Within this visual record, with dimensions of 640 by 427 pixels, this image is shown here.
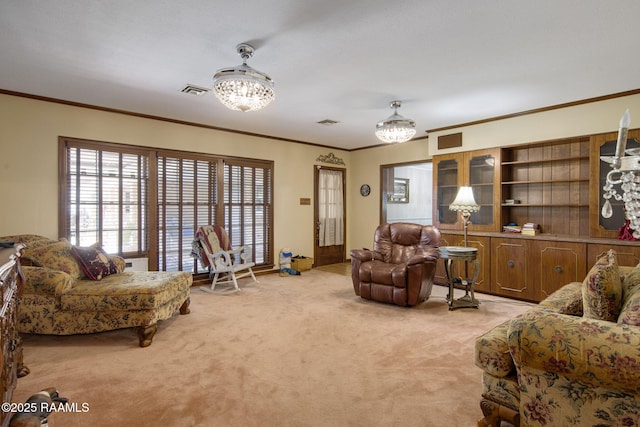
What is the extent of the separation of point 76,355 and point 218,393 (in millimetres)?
1427

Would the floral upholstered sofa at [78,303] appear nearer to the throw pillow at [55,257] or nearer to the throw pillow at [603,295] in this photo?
the throw pillow at [55,257]

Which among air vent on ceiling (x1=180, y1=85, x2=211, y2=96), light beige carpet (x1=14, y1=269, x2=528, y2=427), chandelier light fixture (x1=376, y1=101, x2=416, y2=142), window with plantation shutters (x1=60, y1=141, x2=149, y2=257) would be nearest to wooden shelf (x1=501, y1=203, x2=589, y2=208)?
light beige carpet (x1=14, y1=269, x2=528, y2=427)

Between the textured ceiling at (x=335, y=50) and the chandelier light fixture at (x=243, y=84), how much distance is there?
19 cm

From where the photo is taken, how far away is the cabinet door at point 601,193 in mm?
3963

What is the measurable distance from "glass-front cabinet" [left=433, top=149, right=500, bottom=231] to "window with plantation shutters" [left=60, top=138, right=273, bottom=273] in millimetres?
2909

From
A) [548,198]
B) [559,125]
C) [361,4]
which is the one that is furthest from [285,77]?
[548,198]

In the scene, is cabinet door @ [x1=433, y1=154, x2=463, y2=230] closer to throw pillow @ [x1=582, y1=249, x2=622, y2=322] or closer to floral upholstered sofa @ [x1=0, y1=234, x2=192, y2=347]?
throw pillow @ [x1=582, y1=249, x2=622, y2=322]

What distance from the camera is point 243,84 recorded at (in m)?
2.70

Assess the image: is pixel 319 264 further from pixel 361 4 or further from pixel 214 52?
pixel 361 4

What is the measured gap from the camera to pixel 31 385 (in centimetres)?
231

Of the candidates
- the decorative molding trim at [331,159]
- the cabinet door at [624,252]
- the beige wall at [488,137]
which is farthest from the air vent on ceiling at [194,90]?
the cabinet door at [624,252]

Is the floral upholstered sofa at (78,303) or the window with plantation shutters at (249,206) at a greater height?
the window with plantation shutters at (249,206)

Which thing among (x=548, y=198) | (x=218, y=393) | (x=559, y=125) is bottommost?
(x=218, y=393)

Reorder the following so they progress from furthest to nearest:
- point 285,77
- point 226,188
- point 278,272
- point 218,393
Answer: point 278,272 → point 226,188 → point 285,77 → point 218,393
